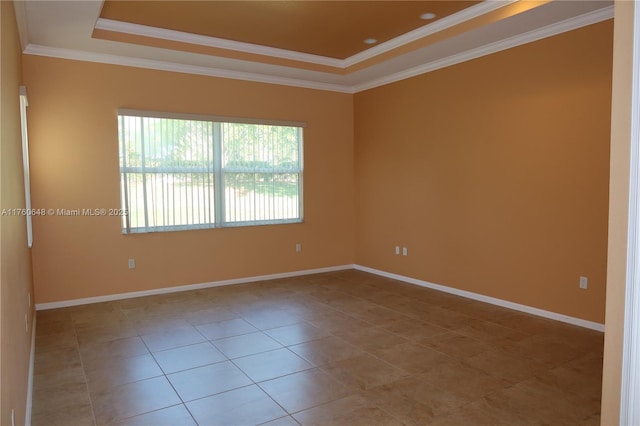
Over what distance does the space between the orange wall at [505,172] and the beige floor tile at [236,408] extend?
302cm

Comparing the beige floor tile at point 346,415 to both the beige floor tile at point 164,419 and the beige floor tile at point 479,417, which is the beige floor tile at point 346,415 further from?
the beige floor tile at point 164,419

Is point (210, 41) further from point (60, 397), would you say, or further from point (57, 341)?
point (60, 397)

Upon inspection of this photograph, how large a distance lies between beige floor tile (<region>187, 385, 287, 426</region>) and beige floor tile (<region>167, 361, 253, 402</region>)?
0.27 ft

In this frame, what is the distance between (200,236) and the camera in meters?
5.53

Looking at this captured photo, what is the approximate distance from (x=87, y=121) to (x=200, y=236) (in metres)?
1.82

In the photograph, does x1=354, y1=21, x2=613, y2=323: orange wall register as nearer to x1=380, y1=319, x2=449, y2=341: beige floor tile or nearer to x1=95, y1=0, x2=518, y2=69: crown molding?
x1=95, y1=0, x2=518, y2=69: crown molding

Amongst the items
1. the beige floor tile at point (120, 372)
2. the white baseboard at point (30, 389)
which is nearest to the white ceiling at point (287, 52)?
the white baseboard at point (30, 389)

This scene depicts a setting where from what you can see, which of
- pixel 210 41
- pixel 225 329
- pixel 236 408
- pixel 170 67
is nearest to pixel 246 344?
pixel 225 329

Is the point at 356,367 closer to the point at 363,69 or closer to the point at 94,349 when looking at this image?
the point at 94,349

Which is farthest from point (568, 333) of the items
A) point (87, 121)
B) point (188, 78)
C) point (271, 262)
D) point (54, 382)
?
point (87, 121)

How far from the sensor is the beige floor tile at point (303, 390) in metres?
2.68

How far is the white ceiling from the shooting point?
361 centimetres

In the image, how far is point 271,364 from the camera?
325 centimetres

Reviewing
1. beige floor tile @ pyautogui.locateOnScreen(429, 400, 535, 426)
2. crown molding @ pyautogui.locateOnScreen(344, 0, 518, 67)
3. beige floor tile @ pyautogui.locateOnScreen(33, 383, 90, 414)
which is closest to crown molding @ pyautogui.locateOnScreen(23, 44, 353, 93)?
crown molding @ pyautogui.locateOnScreen(344, 0, 518, 67)
